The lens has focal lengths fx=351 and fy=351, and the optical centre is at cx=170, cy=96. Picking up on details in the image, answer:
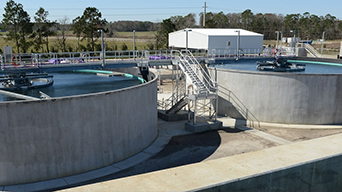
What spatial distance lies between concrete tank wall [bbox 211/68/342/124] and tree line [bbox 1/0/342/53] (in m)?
33.8

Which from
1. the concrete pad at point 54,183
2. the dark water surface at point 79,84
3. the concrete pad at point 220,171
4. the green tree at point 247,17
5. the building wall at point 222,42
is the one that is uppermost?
the green tree at point 247,17

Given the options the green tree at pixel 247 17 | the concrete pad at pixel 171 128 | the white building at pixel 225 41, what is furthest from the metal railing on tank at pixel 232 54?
the green tree at pixel 247 17

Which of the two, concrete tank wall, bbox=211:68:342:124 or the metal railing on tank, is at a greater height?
the metal railing on tank

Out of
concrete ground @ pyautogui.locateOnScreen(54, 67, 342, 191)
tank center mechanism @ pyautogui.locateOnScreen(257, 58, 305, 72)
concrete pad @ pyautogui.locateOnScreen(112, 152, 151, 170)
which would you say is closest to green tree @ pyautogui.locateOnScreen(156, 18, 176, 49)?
tank center mechanism @ pyautogui.locateOnScreen(257, 58, 305, 72)

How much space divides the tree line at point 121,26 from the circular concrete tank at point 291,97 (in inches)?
1324

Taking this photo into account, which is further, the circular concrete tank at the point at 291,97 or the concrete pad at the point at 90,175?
the circular concrete tank at the point at 291,97

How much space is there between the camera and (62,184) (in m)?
16.0

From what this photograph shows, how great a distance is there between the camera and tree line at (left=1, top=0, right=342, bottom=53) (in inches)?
2308

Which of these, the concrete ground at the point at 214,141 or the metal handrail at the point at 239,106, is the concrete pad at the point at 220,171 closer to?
the concrete ground at the point at 214,141

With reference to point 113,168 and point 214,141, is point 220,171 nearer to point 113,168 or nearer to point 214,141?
point 113,168

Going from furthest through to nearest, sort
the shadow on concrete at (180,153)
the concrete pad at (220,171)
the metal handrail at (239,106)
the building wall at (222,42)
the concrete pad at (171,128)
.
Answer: the building wall at (222,42)
the metal handrail at (239,106)
the concrete pad at (171,128)
the shadow on concrete at (180,153)
the concrete pad at (220,171)

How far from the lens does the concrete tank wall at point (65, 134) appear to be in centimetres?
1560

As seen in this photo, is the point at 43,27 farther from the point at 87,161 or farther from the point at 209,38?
the point at 87,161

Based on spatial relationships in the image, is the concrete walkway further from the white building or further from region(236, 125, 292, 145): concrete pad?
the white building
